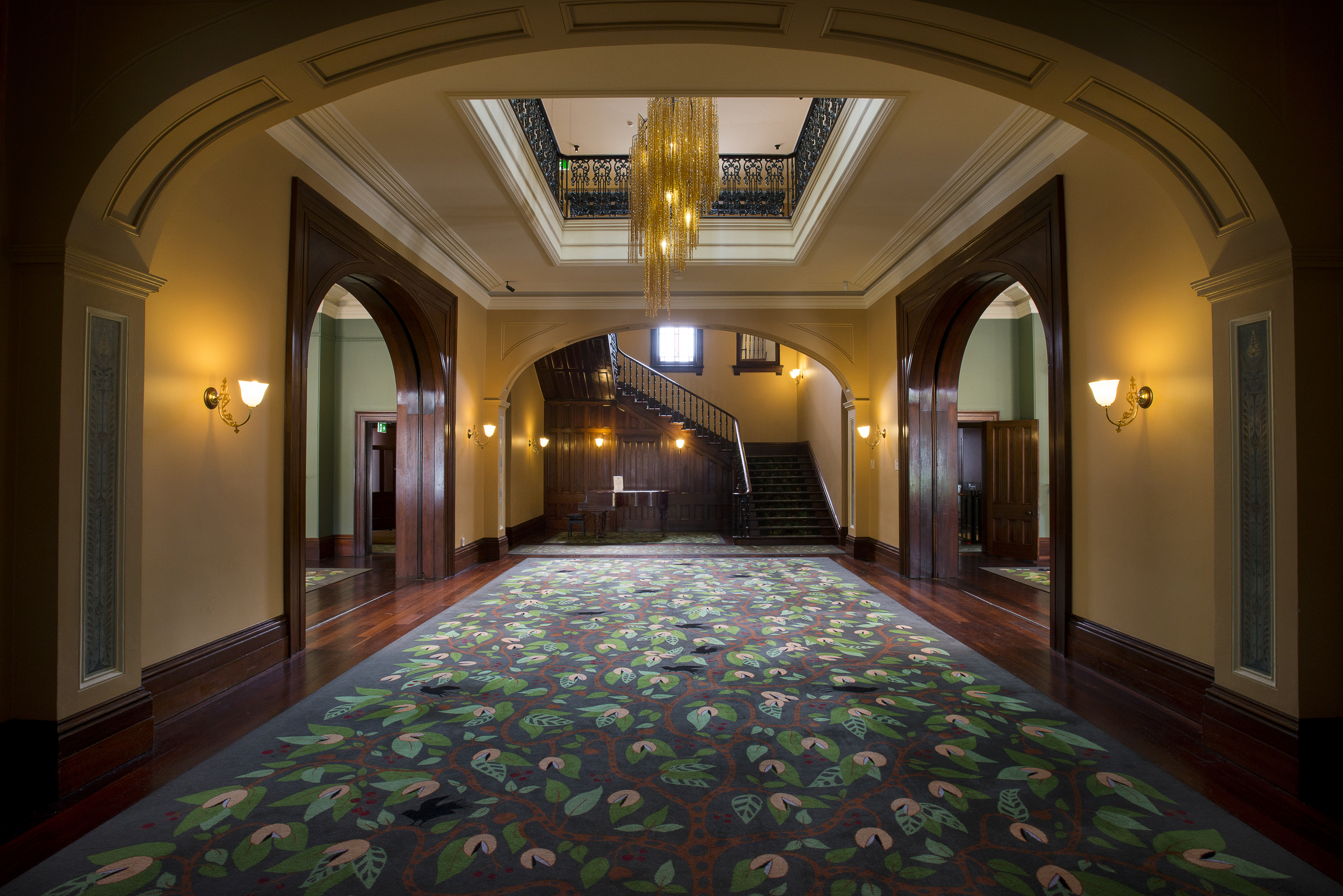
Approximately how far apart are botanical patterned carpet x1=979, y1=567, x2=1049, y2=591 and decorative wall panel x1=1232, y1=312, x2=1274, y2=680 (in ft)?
14.5

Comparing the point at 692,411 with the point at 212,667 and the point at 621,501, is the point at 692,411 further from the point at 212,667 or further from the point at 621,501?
the point at 212,667

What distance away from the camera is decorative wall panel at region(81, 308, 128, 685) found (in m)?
2.71

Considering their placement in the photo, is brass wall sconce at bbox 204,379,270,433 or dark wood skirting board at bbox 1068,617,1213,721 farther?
brass wall sconce at bbox 204,379,270,433

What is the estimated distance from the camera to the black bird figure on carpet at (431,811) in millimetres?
2365

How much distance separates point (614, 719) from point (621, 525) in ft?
34.9

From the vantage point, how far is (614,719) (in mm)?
3320

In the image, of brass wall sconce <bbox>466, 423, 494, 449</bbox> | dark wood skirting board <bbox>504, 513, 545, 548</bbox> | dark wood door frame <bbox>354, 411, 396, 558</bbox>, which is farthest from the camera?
dark wood skirting board <bbox>504, 513, 545, 548</bbox>

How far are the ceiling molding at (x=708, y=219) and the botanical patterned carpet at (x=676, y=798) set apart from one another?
395 centimetres

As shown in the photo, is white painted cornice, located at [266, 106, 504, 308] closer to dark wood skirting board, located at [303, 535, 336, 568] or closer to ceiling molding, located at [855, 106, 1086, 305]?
dark wood skirting board, located at [303, 535, 336, 568]

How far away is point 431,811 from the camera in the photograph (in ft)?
7.97

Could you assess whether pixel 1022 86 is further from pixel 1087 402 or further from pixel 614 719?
pixel 614 719

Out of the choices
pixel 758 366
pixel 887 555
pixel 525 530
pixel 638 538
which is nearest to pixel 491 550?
pixel 525 530

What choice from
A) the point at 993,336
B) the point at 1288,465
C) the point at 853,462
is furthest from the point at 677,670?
the point at 993,336

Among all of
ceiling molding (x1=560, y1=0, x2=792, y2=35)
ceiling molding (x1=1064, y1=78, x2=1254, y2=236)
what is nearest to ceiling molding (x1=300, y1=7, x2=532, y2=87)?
ceiling molding (x1=560, y1=0, x2=792, y2=35)
